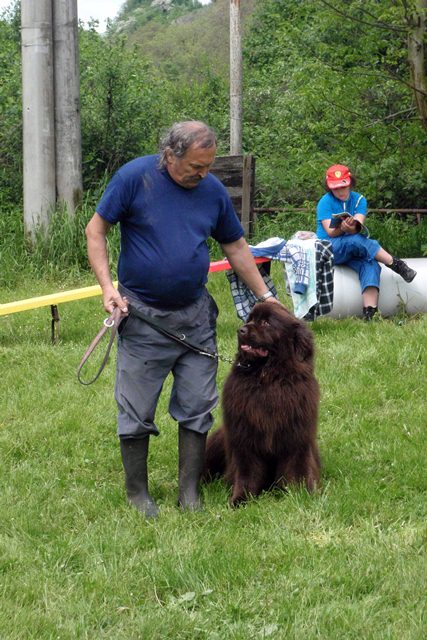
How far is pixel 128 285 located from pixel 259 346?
2.55ft

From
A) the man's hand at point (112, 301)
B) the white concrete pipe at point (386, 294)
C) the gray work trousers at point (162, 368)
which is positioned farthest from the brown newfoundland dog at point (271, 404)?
the white concrete pipe at point (386, 294)

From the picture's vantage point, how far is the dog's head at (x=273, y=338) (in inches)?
204

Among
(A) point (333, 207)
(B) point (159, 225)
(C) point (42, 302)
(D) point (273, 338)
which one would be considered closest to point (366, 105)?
(A) point (333, 207)

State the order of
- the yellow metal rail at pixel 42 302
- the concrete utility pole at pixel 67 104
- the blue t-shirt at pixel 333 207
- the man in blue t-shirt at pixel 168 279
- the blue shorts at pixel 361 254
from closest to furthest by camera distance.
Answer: the man in blue t-shirt at pixel 168 279
the yellow metal rail at pixel 42 302
the blue shorts at pixel 361 254
the blue t-shirt at pixel 333 207
the concrete utility pole at pixel 67 104

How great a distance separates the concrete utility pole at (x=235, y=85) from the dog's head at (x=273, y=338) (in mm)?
16239

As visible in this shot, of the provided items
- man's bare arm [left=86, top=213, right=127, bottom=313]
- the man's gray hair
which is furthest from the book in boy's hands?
man's bare arm [left=86, top=213, right=127, bottom=313]

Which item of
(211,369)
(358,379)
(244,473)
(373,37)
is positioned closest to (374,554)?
(244,473)

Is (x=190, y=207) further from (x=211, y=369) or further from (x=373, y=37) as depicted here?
(x=373, y=37)

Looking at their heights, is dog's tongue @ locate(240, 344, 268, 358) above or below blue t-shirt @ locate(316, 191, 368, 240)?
below

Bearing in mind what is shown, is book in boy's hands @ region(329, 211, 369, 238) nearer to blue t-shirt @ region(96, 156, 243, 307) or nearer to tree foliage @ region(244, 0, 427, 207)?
tree foliage @ region(244, 0, 427, 207)

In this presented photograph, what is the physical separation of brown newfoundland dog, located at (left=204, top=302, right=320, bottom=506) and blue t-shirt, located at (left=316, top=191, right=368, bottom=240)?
4.83 metres

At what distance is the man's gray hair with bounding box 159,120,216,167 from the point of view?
4879 millimetres

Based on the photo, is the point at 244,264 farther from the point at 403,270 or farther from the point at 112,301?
the point at 403,270

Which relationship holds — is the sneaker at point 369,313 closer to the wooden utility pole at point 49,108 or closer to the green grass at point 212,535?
the green grass at point 212,535
